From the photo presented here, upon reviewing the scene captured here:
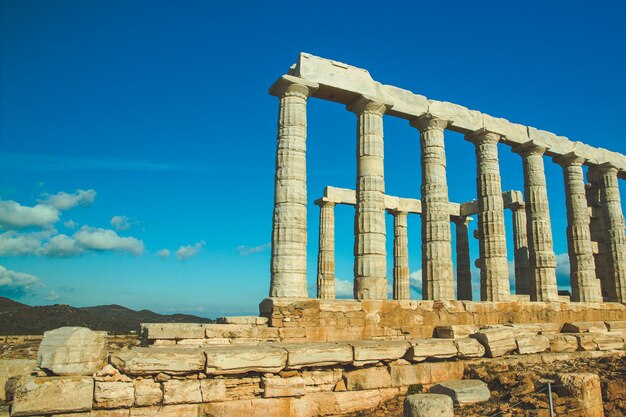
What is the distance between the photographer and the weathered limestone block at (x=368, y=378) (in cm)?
1077

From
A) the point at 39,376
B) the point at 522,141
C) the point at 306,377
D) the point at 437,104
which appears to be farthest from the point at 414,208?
the point at 39,376

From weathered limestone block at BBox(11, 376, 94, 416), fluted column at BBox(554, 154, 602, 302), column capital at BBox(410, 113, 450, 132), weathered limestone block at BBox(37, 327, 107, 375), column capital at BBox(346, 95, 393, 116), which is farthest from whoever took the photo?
fluted column at BBox(554, 154, 602, 302)

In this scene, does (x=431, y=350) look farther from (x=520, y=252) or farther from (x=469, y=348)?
(x=520, y=252)

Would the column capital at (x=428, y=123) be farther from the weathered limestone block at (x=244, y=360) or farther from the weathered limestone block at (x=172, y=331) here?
the weathered limestone block at (x=244, y=360)

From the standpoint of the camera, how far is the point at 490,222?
21.6 meters

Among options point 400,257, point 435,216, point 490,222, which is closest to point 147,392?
point 435,216

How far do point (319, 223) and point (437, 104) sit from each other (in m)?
10.0

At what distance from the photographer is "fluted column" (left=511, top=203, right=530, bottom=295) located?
27.7 meters

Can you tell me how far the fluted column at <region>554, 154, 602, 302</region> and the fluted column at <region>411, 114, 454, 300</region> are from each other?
27.9ft

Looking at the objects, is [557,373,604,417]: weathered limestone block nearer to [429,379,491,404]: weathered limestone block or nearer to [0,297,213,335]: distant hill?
[429,379,491,404]: weathered limestone block

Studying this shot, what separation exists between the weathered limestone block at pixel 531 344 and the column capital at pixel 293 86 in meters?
10.7

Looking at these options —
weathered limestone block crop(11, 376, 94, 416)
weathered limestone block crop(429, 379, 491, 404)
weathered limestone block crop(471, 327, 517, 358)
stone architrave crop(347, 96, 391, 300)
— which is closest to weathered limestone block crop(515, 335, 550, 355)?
weathered limestone block crop(471, 327, 517, 358)

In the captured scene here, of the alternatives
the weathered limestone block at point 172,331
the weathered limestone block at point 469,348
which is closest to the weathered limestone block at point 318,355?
the weathered limestone block at point 469,348

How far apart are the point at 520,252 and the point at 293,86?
17.9 metres
